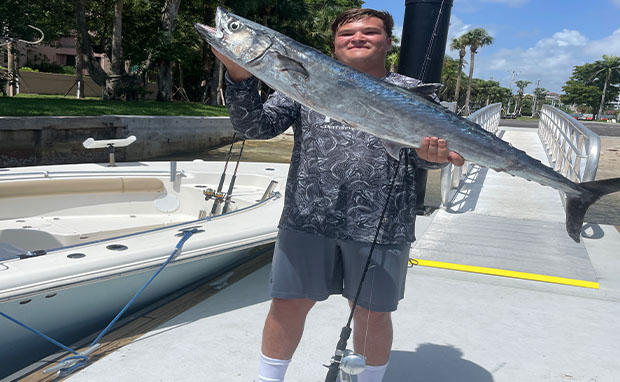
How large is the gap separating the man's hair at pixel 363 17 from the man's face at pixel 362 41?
0.07 feet

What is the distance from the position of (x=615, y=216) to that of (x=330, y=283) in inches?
337

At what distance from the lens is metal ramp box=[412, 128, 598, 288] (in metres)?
4.28

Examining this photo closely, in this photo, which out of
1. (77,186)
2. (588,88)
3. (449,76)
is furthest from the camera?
(588,88)

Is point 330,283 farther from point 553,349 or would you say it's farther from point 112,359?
point 553,349

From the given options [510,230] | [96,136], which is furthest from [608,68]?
[510,230]

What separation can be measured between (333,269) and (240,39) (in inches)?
36.5

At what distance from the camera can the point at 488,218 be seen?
5.92m

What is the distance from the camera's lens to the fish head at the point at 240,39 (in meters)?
1.55

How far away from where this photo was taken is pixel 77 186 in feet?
16.6

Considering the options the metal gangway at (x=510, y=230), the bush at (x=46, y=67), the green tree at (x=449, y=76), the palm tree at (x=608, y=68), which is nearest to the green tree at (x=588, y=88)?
the palm tree at (x=608, y=68)

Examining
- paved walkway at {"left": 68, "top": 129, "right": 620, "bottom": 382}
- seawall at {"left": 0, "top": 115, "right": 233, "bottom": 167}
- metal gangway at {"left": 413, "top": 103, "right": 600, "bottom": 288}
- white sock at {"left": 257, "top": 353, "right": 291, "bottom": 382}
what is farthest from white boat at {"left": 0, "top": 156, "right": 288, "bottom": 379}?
seawall at {"left": 0, "top": 115, "right": 233, "bottom": 167}

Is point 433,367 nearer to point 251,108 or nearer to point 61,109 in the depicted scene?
point 251,108

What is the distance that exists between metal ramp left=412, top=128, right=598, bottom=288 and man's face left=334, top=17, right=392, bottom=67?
2.79 meters

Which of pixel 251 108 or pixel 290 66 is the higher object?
pixel 290 66
